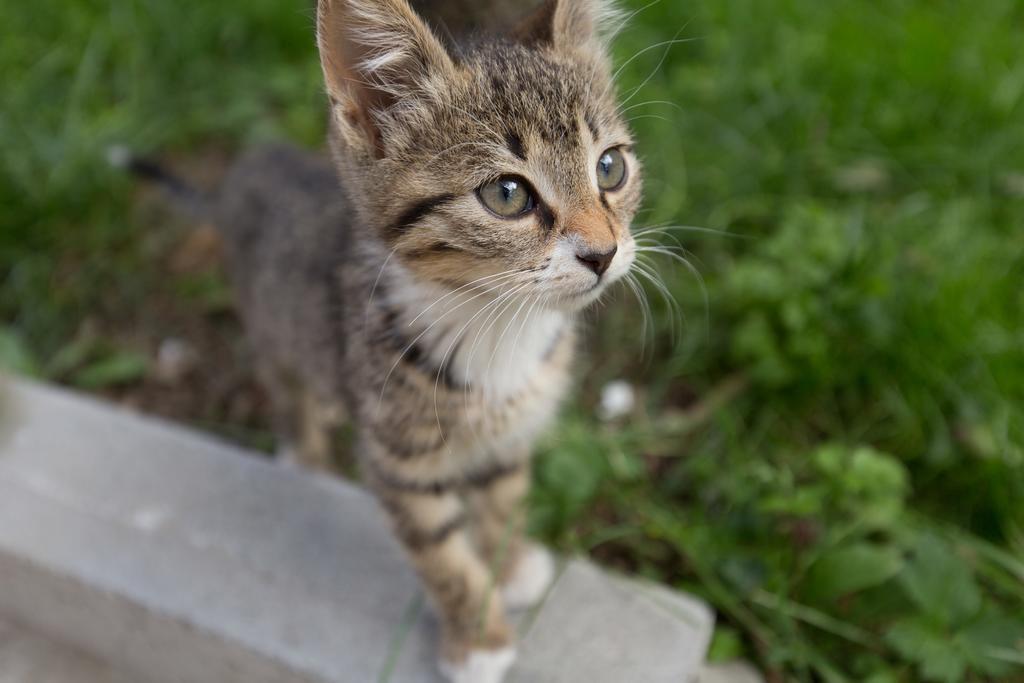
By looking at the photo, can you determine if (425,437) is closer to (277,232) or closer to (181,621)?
(181,621)

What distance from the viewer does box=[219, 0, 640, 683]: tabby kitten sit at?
1.53 metres

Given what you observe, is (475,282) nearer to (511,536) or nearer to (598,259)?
(598,259)

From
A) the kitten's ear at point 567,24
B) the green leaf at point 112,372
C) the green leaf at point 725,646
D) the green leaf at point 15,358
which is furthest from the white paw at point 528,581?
the green leaf at point 15,358

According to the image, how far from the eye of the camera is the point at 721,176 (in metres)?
2.96

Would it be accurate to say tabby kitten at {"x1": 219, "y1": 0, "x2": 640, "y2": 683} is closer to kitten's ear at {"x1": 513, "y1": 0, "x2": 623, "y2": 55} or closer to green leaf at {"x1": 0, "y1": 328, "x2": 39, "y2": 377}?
kitten's ear at {"x1": 513, "y1": 0, "x2": 623, "y2": 55}

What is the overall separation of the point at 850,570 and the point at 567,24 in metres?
1.43

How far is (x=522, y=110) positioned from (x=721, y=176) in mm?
1612

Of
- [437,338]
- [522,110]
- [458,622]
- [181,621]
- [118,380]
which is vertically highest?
[522,110]

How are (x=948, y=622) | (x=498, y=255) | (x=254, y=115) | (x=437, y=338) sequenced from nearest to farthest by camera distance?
1. (x=498, y=255)
2. (x=437, y=338)
3. (x=948, y=622)
4. (x=254, y=115)

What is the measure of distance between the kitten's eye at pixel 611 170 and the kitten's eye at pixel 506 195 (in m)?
0.17

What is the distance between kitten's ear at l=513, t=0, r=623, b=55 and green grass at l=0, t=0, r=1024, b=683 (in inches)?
13.3

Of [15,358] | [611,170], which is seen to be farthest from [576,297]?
[15,358]

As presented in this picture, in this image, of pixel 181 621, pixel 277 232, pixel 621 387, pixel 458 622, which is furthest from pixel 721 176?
pixel 181 621

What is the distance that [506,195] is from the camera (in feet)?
5.06
